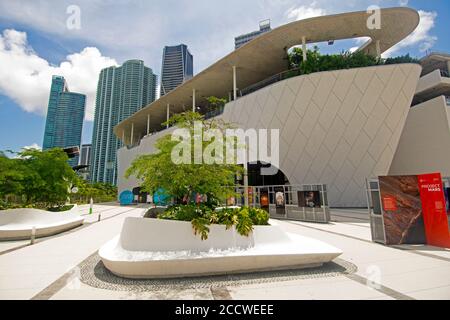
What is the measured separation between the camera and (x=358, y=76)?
699 inches

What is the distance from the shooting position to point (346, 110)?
18.2m

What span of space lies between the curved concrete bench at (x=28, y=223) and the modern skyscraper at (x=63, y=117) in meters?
52.4

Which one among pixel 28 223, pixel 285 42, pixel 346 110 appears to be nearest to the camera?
pixel 28 223

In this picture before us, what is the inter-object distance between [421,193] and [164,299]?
791 cm

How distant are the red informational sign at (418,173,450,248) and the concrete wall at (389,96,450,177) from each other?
1932 centimetres

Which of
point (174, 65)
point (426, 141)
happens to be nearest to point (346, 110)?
point (426, 141)

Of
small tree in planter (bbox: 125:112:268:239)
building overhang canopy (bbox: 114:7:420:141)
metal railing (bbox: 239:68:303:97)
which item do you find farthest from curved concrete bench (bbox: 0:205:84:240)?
building overhang canopy (bbox: 114:7:420:141)

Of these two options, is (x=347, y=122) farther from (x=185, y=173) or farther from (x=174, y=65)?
(x=174, y=65)

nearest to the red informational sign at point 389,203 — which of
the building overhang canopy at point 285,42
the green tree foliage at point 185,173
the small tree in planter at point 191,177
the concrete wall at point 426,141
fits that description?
the small tree in planter at point 191,177

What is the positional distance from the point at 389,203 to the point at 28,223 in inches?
536

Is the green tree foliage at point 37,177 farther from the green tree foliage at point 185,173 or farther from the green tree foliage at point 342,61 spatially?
the green tree foliage at point 342,61

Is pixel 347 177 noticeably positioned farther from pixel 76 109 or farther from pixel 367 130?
pixel 76 109

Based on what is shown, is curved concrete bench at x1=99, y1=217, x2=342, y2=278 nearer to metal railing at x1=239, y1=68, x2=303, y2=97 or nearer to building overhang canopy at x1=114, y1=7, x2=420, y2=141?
metal railing at x1=239, y1=68, x2=303, y2=97
